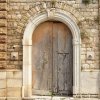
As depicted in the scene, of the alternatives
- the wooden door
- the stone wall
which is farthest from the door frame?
the wooden door

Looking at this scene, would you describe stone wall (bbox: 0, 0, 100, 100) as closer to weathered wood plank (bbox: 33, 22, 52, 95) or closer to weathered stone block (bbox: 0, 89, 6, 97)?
weathered stone block (bbox: 0, 89, 6, 97)

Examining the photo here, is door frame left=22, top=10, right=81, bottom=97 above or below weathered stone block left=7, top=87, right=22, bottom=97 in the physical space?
above

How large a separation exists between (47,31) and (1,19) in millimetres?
1631

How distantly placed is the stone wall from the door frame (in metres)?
0.13

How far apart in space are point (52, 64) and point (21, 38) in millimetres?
1396

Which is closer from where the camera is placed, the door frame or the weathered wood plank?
the door frame

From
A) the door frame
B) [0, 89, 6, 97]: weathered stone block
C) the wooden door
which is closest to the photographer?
[0, 89, 6, 97]: weathered stone block

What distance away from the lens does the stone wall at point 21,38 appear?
39.9 feet

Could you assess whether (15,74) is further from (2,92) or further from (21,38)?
(21,38)

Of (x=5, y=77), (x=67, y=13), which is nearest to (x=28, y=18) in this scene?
(x=67, y=13)

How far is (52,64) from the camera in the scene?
498 inches

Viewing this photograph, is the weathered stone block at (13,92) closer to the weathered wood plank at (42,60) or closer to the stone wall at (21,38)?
the stone wall at (21,38)

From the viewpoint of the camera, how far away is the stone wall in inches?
479

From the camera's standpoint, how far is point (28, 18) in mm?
12289
